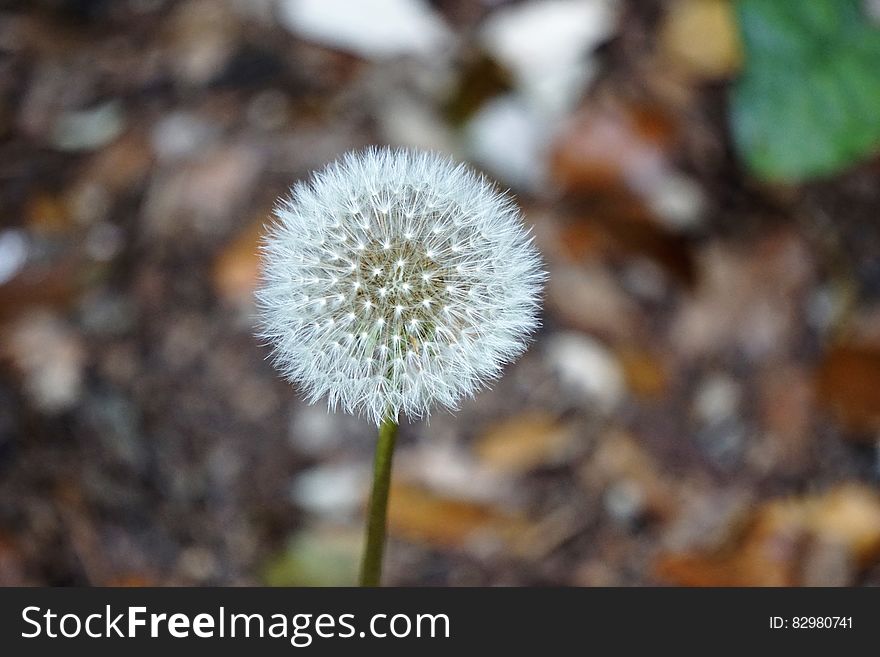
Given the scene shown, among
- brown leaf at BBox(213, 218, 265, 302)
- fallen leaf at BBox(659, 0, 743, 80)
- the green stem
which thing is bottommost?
the green stem

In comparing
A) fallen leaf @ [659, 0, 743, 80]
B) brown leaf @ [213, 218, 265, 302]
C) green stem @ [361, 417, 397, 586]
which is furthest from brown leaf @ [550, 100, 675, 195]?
green stem @ [361, 417, 397, 586]

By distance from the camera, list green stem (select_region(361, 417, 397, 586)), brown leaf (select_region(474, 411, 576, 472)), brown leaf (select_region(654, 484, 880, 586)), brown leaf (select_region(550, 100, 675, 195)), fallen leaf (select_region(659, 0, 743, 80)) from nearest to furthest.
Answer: green stem (select_region(361, 417, 397, 586)) < brown leaf (select_region(654, 484, 880, 586)) < brown leaf (select_region(474, 411, 576, 472)) < brown leaf (select_region(550, 100, 675, 195)) < fallen leaf (select_region(659, 0, 743, 80))

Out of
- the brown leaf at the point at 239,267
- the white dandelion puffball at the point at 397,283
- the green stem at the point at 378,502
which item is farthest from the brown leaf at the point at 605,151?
the green stem at the point at 378,502

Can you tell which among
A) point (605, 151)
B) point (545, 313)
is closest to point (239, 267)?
point (545, 313)

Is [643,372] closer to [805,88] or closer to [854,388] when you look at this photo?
[854,388]

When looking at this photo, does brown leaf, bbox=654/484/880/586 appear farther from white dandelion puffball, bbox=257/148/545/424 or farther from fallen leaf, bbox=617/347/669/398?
white dandelion puffball, bbox=257/148/545/424

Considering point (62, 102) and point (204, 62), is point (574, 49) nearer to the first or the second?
point (204, 62)
